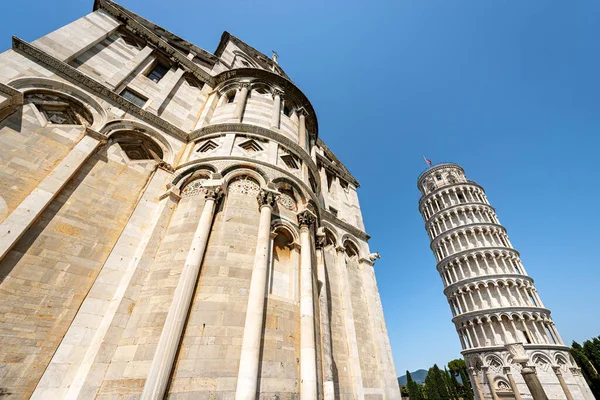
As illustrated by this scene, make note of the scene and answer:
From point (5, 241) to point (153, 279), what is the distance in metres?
3.04

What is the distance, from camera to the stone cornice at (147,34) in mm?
13898

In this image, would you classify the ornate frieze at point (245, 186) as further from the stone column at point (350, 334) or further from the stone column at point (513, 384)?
the stone column at point (513, 384)

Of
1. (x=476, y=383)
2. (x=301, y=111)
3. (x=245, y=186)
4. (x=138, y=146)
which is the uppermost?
(x=301, y=111)

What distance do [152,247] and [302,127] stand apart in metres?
9.75

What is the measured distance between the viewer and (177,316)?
5965mm

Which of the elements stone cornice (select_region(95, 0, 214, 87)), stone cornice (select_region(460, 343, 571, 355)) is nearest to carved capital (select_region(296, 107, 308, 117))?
stone cornice (select_region(95, 0, 214, 87))

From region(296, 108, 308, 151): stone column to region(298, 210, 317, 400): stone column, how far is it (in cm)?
515

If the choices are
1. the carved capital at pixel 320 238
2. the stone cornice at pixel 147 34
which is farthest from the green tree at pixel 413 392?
the stone cornice at pixel 147 34

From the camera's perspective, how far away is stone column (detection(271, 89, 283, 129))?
1266cm

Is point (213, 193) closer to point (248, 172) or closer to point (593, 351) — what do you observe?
point (248, 172)

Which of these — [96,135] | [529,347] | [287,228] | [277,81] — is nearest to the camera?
[96,135]

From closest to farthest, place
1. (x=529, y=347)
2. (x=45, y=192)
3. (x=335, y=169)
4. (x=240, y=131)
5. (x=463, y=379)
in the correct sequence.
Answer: (x=45, y=192)
(x=240, y=131)
(x=335, y=169)
(x=529, y=347)
(x=463, y=379)

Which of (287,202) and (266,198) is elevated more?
(287,202)

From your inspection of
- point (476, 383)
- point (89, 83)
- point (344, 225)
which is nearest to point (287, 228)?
point (344, 225)
